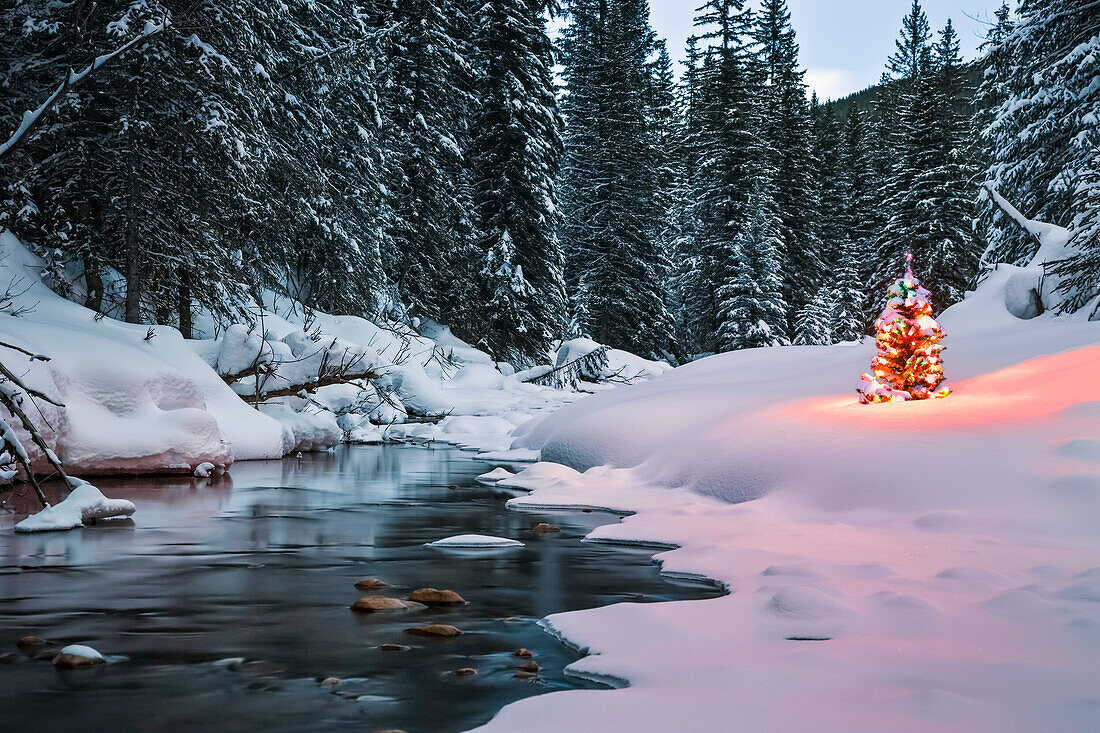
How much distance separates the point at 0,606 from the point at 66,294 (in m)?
11.2

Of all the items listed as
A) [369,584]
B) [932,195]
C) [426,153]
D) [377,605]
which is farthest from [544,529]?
[932,195]

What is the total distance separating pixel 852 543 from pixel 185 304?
535 inches

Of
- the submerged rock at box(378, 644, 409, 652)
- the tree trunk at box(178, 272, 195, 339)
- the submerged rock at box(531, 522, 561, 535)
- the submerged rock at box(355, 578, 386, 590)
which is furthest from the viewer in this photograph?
the tree trunk at box(178, 272, 195, 339)

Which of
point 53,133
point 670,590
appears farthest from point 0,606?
point 53,133

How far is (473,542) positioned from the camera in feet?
24.1

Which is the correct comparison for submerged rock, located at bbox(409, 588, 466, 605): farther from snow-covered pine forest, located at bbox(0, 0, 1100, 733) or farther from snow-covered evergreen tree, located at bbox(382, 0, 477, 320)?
snow-covered evergreen tree, located at bbox(382, 0, 477, 320)

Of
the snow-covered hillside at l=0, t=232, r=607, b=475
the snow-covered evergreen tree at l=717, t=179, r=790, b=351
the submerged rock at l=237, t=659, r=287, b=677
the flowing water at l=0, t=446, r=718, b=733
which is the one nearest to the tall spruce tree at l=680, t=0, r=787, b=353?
the snow-covered evergreen tree at l=717, t=179, r=790, b=351

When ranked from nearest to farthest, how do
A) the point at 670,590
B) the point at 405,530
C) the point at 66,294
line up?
the point at 670,590 < the point at 405,530 < the point at 66,294

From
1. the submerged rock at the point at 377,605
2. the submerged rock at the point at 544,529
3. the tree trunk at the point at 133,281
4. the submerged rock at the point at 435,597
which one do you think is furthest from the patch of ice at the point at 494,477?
the submerged rock at the point at 377,605

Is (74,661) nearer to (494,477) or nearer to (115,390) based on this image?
(115,390)

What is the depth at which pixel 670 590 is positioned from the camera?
18.6ft

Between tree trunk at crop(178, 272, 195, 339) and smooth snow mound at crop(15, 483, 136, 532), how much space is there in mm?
→ 7919

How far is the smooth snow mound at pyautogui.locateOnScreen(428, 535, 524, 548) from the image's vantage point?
Answer: 24.1ft

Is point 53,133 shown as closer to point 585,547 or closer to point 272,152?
point 272,152
